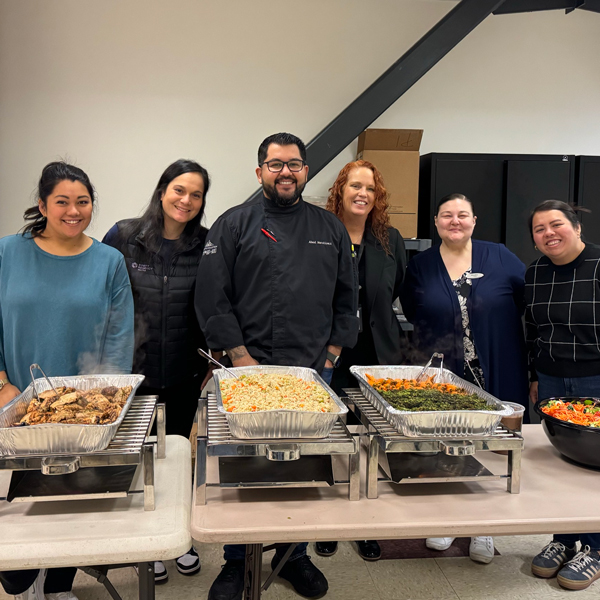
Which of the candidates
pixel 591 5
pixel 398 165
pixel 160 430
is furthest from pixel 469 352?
pixel 591 5

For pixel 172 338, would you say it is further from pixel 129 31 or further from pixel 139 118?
pixel 129 31

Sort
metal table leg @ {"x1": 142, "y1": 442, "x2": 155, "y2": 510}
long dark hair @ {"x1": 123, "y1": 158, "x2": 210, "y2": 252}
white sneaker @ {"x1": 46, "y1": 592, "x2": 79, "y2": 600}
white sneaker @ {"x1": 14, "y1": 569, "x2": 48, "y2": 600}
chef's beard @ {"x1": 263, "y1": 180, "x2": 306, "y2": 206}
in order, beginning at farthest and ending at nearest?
long dark hair @ {"x1": 123, "y1": 158, "x2": 210, "y2": 252}, chef's beard @ {"x1": 263, "y1": 180, "x2": 306, "y2": 206}, white sneaker @ {"x1": 46, "y1": 592, "x2": 79, "y2": 600}, white sneaker @ {"x1": 14, "y1": 569, "x2": 48, "y2": 600}, metal table leg @ {"x1": 142, "y1": 442, "x2": 155, "y2": 510}

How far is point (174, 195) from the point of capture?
2.28m

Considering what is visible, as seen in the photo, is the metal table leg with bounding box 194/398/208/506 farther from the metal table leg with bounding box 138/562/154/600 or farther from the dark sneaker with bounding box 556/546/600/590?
the dark sneaker with bounding box 556/546/600/590

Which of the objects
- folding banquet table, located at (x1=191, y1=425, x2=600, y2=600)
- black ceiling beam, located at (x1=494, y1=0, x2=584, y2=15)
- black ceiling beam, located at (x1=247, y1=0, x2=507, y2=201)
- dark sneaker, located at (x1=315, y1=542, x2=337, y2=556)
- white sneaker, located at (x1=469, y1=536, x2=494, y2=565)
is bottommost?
dark sneaker, located at (x1=315, y1=542, x2=337, y2=556)

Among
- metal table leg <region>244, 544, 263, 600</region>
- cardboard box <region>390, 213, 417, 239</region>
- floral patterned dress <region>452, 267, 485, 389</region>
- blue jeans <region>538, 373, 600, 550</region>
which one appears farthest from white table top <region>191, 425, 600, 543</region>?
cardboard box <region>390, 213, 417, 239</region>

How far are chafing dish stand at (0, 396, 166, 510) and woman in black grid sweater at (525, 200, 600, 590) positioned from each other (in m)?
1.83

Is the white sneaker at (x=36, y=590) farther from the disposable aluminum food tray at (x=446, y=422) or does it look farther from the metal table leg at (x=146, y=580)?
the disposable aluminum food tray at (x=446, y=422)

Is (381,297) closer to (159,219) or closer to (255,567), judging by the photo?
(159,219)

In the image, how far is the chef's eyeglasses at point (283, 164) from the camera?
7.10ft

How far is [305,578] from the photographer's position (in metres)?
2.26

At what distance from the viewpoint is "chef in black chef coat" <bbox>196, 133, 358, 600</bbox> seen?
2156mm

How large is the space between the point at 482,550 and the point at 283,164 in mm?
2070

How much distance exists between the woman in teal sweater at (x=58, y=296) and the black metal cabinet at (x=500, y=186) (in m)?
2.80
